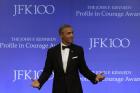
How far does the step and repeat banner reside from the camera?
512 cm

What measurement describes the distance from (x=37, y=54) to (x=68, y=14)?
2.04 ft

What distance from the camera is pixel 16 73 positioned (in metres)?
5.20

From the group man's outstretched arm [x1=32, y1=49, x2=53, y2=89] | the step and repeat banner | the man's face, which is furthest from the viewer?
the step and repeat banner

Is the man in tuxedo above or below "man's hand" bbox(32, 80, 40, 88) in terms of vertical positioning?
above

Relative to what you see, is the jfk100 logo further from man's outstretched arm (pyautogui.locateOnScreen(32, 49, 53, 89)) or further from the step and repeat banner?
man's outstretched arm (pyautogui.locateOnScreen(32, 49, 53, 89))

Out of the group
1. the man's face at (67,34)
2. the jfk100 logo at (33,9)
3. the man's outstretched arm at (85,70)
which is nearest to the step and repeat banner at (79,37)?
the jfk100 logo at (33,9)

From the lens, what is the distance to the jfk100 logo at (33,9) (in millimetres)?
5121

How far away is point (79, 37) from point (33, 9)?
2.15 feet

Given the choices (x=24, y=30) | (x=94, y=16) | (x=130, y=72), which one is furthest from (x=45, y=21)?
(x=130, y=72)

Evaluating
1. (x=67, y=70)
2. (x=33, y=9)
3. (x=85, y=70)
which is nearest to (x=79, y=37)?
(x=33, y=9)

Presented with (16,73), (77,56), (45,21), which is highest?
(45,21)

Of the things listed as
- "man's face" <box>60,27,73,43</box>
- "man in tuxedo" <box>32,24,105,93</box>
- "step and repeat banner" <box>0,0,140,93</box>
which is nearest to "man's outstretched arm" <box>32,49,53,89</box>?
"man in tuxedo" <box>32,24,105,93</box>

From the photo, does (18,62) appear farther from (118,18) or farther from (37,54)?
(118,18)

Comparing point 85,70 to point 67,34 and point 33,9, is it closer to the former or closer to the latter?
point 67,34
